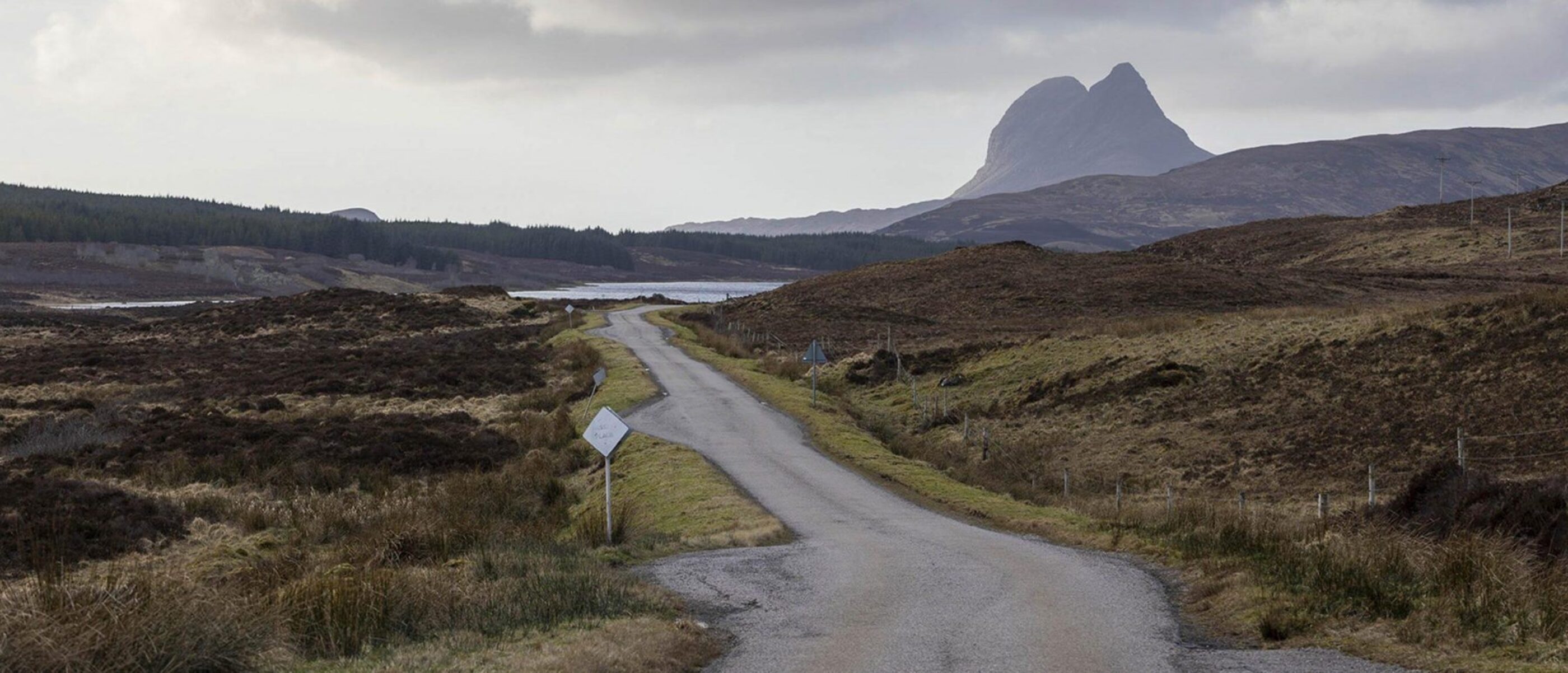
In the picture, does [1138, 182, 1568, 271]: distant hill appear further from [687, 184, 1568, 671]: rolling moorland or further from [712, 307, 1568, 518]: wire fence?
[712, 307, 1568, 518]: wire fence

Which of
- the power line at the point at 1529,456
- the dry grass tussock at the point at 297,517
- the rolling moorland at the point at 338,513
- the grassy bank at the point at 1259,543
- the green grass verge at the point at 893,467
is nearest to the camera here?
the dry grass tussock at the point at 297,517

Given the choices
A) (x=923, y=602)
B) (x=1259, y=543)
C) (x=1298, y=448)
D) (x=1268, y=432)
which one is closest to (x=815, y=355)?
(x=1268, y=432)

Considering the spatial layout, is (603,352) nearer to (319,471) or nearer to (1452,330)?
(319,471)

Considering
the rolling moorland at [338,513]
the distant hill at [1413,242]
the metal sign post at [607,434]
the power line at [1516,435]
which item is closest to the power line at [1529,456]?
the power line at [1516,435]

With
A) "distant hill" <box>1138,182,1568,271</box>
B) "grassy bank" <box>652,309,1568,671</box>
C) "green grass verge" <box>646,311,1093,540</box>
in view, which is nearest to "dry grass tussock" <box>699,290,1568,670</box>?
"grassy bank" <box>652,309,1568,671</box>

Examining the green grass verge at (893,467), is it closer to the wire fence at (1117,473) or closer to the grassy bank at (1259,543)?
the grassy bank at (1259,543)

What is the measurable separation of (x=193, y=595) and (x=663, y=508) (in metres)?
14.3

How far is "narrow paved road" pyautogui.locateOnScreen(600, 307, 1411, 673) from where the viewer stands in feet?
36.4

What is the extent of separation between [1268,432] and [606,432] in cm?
2042

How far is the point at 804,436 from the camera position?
33812mm

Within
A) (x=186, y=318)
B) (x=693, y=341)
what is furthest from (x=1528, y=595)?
(x=186, y=318)

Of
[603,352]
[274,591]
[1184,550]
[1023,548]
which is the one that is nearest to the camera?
[274,591]

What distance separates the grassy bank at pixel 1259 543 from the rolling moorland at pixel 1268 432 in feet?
0.15

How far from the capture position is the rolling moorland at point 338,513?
9.94 metres
